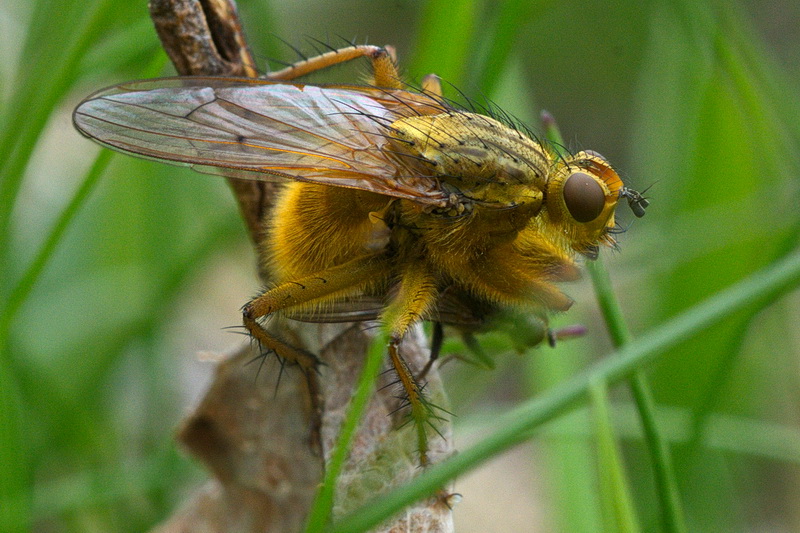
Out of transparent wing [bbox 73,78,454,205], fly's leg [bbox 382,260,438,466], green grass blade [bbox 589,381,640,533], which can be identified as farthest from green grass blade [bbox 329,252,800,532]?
transparent wing [bbox 73,78,454,205]

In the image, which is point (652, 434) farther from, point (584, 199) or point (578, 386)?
point (584, 199)

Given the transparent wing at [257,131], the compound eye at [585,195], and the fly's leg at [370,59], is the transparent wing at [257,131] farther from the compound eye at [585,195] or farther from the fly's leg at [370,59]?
the compound eye at [585,195]

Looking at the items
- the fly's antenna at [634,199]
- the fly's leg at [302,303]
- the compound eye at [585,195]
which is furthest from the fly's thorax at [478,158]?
the fly's leg at [302,303]

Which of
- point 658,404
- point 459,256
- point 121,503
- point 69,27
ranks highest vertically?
point 658,404

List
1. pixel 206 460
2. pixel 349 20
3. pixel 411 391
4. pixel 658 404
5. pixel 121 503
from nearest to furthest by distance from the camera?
pixel 411 391, pixel 206 460, pixel 121 503, pixel 658 404, pixel 349 20

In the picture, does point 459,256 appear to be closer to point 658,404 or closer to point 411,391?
point 411,391

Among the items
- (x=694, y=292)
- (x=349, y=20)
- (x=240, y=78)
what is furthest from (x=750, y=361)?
(x=349, y=20)

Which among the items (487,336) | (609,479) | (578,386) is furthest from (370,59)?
(609,479)

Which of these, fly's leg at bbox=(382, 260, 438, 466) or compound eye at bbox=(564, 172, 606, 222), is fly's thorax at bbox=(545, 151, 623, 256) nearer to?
compound eye at bbox=(564, 172, 606, 222)
